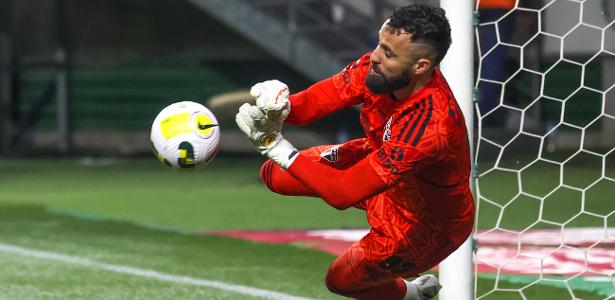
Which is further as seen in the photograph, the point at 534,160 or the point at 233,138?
the point at 233,138

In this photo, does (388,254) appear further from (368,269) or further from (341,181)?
(341,181)

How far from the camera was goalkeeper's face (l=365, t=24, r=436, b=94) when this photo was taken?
4453 millimetres

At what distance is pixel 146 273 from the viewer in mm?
7227

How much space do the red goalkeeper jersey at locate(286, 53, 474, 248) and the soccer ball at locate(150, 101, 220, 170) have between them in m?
0.37

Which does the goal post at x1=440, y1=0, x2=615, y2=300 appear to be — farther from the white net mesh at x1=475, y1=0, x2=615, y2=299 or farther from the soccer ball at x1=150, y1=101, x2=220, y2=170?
the soccer ball at x1=150, y1=101, x2=220, y2=170

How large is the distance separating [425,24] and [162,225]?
5766 millimetres

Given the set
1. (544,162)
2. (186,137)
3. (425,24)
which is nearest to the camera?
(425,24)

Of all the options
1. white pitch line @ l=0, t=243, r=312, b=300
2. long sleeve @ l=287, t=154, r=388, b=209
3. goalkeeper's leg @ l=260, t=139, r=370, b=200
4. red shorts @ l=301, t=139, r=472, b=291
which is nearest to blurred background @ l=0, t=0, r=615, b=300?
white pitch line @ l=0, t=243, r=312, b=300

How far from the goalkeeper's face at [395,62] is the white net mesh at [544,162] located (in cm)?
152

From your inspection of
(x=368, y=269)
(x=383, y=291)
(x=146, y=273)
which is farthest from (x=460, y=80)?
(x=146, y=273)

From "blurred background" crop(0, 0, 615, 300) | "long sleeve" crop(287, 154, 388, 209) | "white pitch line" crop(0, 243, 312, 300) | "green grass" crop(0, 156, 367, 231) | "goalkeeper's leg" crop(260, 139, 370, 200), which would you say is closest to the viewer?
"long sleeve" crop(287, 154, 388, 209)

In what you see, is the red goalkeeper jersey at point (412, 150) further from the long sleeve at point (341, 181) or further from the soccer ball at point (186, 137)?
the soccer ball at point (186, 137)

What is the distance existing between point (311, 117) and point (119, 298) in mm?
1931

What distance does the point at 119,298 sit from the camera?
250 inches
